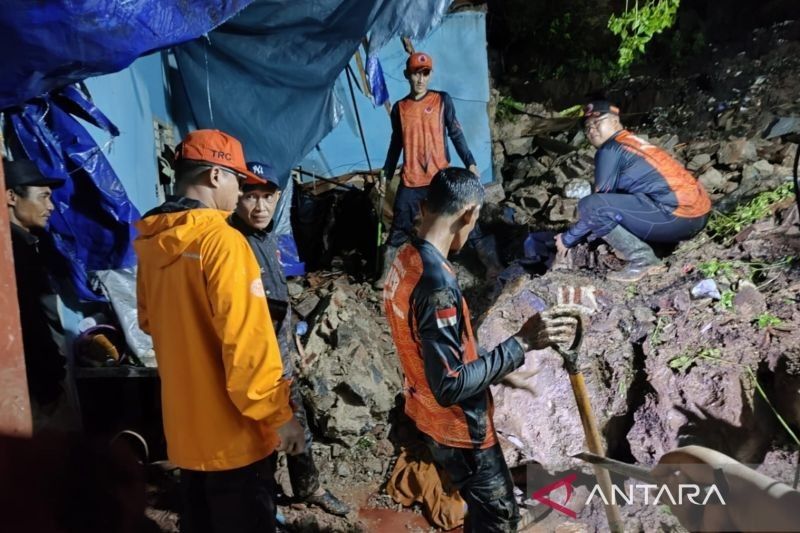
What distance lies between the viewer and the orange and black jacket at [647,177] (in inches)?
168

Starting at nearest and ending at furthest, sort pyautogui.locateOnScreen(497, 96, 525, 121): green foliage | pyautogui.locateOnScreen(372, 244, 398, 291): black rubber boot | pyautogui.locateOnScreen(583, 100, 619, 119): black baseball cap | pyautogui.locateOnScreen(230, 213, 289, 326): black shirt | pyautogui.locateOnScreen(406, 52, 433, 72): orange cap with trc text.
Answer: pyautogui.locateOnScreen(230, 213, 289, 326): black shirt < pyautogui.locateOnScreen(583, 100, 619, 119): black baseball cap < pyautogui.locateOnScreen(406, 52, 433, 72): orange cap with trc text < pyautogui.locateOnScreen(372, 244, 398, 291): black rubber boot < pyautogui.locateOnScreen(497, 96, 525, 121): green foliage

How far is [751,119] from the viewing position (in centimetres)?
692

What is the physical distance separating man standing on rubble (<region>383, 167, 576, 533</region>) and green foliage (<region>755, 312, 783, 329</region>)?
201cm

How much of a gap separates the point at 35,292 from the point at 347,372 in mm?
2202

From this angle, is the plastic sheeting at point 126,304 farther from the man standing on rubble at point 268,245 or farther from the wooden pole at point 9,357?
the wooden pole at point 9,357

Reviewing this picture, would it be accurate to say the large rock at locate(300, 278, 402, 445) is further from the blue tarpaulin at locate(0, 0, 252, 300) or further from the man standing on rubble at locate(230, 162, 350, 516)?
the blue tarpaulin at locate(0, 0, 252, 300)

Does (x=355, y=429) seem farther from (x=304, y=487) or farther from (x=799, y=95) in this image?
(x=799, y=95)

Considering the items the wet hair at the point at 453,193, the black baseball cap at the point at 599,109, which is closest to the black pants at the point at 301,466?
the wet hair at the point at 453,193

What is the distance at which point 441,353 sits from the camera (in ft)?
5.87


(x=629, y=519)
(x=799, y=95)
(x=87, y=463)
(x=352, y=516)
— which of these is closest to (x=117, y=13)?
(x=87, y=463)

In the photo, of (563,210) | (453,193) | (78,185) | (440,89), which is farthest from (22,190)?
(440,89)

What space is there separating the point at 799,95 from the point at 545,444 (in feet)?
21.6

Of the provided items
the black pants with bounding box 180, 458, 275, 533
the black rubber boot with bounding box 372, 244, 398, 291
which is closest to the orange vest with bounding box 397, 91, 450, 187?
the black rubber boot with bounding box 372, 244, 398, 291

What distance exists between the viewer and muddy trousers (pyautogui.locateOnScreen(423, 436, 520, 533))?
6.60 ft
